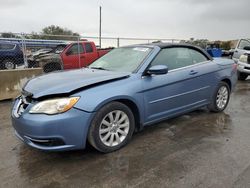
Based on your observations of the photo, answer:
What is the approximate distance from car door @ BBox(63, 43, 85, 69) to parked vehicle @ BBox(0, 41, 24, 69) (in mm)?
2277

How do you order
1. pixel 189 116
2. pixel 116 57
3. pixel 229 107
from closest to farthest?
pixel 116 57 < pixel 189 116 < pixel 229 107

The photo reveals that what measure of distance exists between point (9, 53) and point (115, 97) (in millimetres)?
11478

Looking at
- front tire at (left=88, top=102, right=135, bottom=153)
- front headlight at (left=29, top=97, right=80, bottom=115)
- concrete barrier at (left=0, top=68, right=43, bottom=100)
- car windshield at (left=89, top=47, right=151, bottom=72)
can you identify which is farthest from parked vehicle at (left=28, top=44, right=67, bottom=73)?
front headlight at (left=29, top=97, right=80, bottom=115)

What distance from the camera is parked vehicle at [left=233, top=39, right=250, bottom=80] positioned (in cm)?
1086

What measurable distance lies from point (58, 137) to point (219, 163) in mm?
2017

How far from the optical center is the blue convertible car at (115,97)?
336cm

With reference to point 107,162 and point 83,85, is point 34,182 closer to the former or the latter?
point 107,162

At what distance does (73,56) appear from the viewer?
1225 cm

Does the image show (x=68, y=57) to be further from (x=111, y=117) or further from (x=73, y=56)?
(x=111, y=117)

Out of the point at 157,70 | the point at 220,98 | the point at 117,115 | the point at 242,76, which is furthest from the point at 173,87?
the point at 242,76

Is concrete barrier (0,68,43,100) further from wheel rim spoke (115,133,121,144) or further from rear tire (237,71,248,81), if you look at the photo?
rear tire (237,71,248,81)

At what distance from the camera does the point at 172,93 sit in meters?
4.52

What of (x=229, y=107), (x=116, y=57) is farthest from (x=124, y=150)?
(x=229, y=107)

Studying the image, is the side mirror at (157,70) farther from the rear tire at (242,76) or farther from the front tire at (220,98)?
the rear tire at (242,76)
